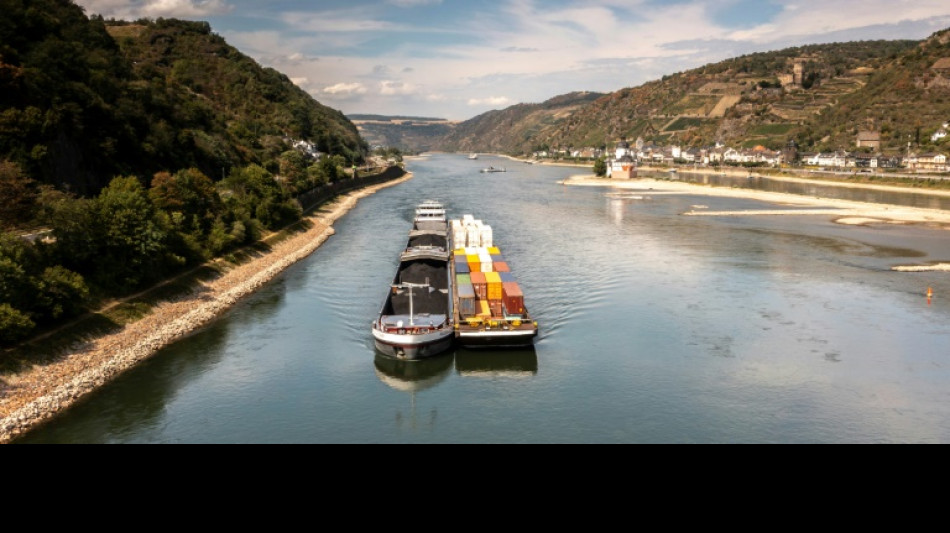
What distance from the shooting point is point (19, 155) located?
42844mm

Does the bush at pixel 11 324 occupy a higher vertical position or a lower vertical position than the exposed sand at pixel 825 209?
higher

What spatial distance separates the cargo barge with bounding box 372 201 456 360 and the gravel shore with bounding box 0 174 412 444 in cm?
1131

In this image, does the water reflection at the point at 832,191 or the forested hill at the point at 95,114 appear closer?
the forested hill at the point at 95,114

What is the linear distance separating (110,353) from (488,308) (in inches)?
741

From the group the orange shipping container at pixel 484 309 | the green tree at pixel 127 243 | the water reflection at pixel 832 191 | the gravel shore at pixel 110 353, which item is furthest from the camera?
the water reflection at pixel 832 191

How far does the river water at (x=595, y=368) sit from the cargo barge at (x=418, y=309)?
36.4 inches

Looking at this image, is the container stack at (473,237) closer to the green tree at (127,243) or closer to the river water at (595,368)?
the river water at (595,368)

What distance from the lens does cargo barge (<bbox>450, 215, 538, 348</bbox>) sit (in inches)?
1262

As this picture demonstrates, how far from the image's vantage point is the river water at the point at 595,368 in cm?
2434

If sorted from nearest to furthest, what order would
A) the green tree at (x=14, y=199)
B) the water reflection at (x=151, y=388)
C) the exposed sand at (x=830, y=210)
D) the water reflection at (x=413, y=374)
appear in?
the water reflection at (x=151, y=388) < the water reflection at (x=413, y=374) < the green tree at (x=14, y=199) < the exposed sand at (x=830, y=210)

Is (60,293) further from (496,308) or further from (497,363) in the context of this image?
(496,308)

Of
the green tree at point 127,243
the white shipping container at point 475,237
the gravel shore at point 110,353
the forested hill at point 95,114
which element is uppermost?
the forested hill at point 95,114

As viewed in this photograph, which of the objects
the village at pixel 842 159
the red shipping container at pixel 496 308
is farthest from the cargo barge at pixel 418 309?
the village at pixel 842 159
